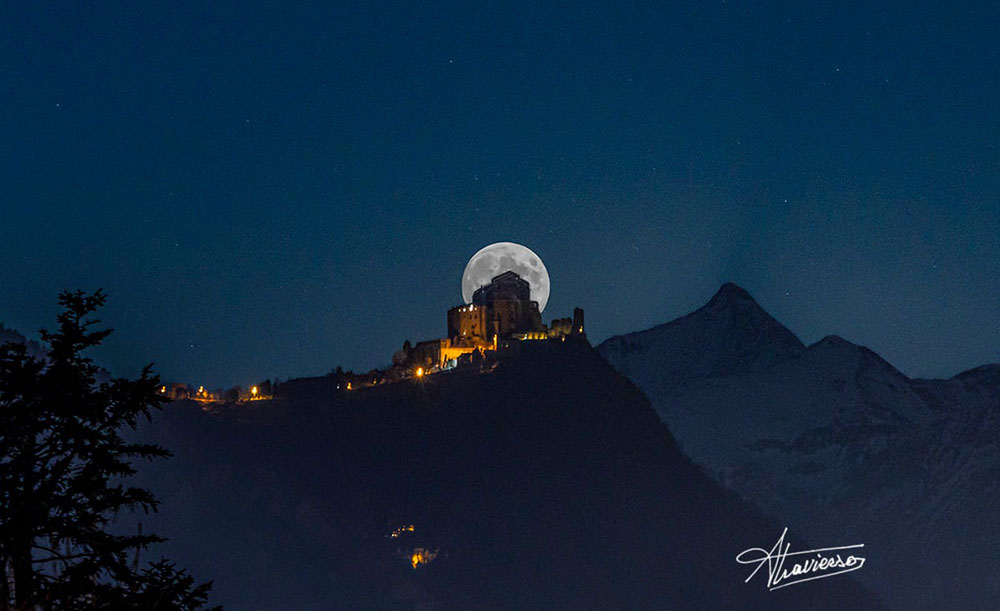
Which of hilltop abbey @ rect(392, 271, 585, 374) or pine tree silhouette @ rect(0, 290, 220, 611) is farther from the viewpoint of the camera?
hilltop abbey @ rect(392, 271, 585, 374)

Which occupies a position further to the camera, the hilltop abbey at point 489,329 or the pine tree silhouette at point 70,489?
the hilltop abbey at point 489,329

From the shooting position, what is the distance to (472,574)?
194m

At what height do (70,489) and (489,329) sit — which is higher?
(489,329)

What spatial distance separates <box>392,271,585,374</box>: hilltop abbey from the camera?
598 feet

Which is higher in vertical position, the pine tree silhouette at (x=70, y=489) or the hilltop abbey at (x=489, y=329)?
the hilltop abbey at (x=489, y=329)

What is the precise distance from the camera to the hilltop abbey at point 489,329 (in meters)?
182

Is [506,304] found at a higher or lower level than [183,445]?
higher

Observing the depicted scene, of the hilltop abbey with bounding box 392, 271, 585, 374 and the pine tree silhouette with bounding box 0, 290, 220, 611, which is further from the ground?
the hilltop abbey with bounding box 392, 271, 585, 374

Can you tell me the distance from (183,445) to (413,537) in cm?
3944

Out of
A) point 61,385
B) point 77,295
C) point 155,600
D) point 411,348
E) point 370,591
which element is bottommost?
point 155,600

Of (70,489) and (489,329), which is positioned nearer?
→ (70,489)

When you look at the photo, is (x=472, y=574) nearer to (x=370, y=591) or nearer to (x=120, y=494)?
(x=370, y=591)

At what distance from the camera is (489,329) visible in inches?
7185

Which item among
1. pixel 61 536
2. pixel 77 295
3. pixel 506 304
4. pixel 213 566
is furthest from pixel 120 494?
pixel 213 566
